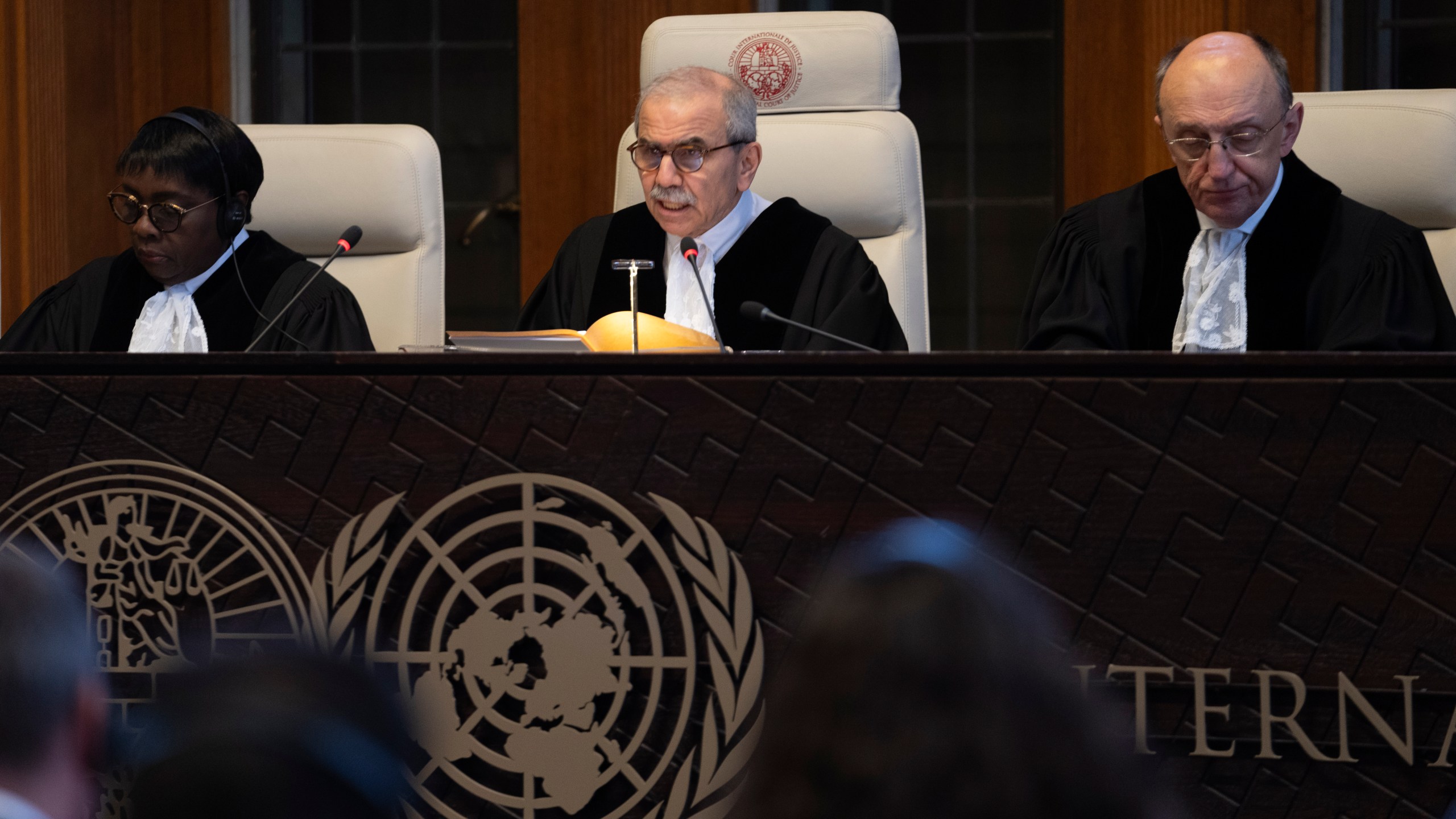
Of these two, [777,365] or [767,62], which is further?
[767,62]

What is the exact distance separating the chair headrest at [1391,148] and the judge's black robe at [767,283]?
90cm

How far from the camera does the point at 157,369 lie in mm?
1677

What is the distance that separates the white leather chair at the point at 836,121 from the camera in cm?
305

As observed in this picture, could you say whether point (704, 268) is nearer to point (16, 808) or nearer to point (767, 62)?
point (767, 62)

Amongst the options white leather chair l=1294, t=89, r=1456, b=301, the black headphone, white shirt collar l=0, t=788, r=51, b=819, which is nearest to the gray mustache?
the black headphone

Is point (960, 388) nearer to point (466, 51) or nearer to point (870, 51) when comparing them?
point (870, 51)

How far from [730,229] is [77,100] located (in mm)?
2173

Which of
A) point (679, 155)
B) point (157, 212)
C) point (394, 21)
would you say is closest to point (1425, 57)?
point (679, 155)

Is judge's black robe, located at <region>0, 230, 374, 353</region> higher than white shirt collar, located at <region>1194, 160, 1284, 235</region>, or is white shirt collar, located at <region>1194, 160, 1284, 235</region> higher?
white shirt collar, located at <region>1194, 160, 1284, 235</region>

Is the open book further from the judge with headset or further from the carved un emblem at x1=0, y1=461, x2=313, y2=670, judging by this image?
the judge with headset

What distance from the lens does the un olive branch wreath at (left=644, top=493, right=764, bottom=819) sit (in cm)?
152

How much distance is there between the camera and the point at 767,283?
9.71 feet

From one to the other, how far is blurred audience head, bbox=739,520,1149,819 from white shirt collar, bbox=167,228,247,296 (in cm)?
259

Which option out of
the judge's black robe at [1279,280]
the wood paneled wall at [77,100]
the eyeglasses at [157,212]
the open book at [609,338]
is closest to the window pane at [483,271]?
the wood paneled wall at [77,100]
